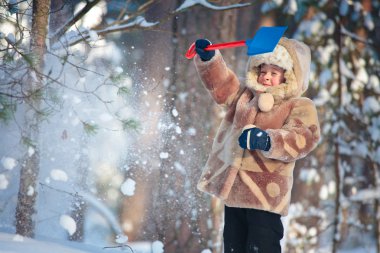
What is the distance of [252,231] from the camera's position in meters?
1.66

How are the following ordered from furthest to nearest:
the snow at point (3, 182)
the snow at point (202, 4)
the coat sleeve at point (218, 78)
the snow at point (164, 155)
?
the snow at point (164, 155), the snow at point (202, 4), the snow at point (3, 182), the coat sleeve at point (218, 78)

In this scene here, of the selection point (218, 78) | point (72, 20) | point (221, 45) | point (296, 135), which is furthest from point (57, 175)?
point (296, 135)

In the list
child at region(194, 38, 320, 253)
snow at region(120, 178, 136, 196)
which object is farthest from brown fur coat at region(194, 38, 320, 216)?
snow at region(120, 178, 136, 196)

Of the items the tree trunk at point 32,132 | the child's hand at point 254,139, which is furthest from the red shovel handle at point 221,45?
the tree trunk at point 32,132

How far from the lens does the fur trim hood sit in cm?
168

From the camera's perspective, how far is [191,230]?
2.78 meters

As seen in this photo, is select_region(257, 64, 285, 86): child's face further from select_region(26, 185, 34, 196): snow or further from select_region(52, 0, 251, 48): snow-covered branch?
select_region(26, 185, 34, 196): snow

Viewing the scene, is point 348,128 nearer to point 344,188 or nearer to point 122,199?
point 344,188

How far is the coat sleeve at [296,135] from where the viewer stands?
1581 mm

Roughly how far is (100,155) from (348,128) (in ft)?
5.22

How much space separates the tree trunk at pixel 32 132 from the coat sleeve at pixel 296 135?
965 mm

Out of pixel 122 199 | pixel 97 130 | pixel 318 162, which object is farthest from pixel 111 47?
pixel 318 162

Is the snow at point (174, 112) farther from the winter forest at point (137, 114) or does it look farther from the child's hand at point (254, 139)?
the child's hand at point (254, 139)

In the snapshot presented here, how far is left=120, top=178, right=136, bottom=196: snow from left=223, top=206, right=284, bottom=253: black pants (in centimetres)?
84
